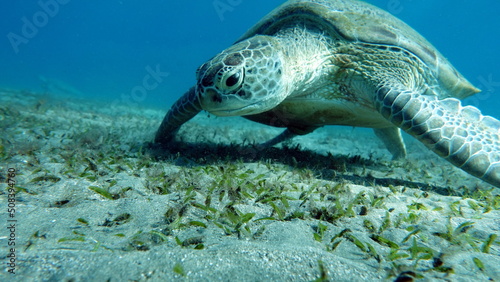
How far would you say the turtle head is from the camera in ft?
8.02

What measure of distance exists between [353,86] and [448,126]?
1.22m

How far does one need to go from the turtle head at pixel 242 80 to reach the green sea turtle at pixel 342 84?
0.01 m

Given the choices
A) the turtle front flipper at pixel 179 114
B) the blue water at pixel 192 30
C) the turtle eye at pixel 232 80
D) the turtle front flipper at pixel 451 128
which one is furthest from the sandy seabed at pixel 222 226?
the blue water at pixel 192 30

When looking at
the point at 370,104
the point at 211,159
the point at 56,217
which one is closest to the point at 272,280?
the point at 56,217

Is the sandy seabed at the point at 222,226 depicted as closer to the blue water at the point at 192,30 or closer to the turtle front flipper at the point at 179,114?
the turtle front flipper at the point at 179,114

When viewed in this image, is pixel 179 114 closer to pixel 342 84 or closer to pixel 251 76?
pixel 251 76

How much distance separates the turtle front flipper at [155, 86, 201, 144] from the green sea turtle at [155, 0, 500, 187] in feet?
0.05

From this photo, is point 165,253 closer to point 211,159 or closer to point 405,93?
point 211,159

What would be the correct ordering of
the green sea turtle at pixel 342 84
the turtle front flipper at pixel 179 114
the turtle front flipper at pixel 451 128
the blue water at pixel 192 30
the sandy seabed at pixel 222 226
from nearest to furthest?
the sandy seabed at pixel 222 226 → the turtle front flipper at pixel 451 128 → the green sea turtle at pixel 342 84 → the turtle front flipper at pixel 179 114 → the blue water at pixel 192 30

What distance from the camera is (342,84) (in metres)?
3.46

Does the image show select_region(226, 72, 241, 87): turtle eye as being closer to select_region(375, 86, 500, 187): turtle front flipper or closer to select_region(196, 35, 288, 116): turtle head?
select_region(196, 35, 288, 116): turtle head

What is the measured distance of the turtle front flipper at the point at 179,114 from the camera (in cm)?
357

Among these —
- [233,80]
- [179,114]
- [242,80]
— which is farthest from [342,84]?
[179,114]

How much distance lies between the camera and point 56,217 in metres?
1.50
